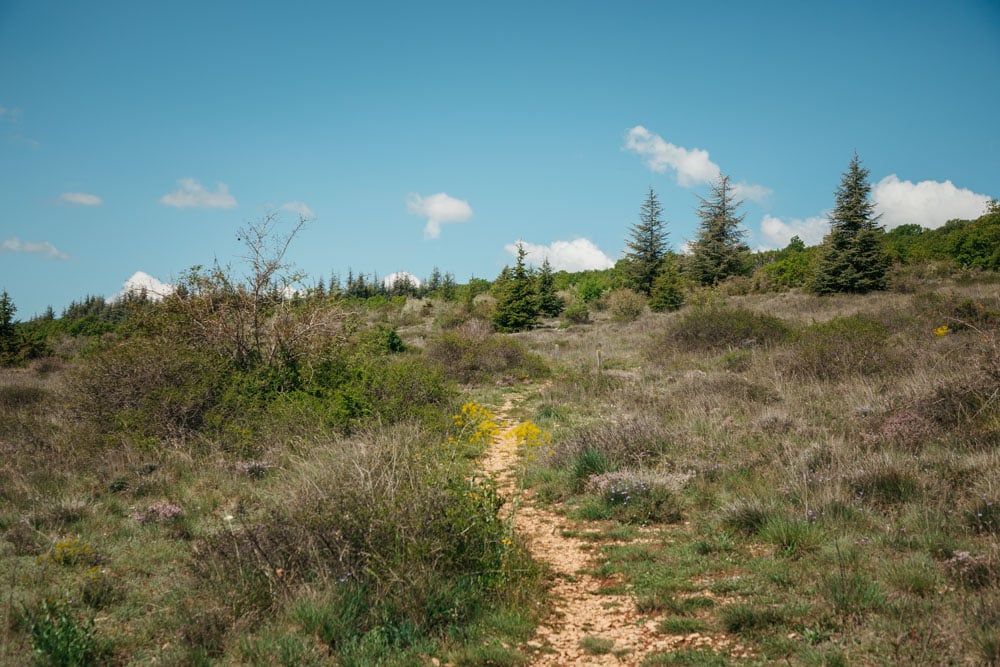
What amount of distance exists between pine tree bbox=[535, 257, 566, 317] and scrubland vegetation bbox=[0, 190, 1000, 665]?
24946mm

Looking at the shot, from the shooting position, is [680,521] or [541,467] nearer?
[680,521]

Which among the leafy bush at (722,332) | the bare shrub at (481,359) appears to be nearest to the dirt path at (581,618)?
the bare shrub at (481,359)

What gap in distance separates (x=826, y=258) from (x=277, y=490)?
3196cm

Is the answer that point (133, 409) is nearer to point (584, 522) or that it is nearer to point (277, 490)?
point (277, 490)

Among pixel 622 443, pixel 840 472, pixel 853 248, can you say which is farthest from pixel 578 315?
pixel 840 472

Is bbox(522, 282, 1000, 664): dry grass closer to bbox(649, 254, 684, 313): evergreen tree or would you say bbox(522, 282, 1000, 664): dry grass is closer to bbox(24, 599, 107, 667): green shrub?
bbox(24, 599, 107, 667): green shrub

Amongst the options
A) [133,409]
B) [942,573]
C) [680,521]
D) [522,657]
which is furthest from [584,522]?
[133,409]

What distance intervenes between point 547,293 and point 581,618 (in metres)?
34.7

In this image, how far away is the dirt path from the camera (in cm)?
369

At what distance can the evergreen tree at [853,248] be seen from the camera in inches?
1113

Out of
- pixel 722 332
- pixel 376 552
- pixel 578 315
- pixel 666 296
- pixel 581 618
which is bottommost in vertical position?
pixel 581 618

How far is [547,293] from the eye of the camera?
38.4 meters

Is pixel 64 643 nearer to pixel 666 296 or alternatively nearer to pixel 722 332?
pixel 722 332

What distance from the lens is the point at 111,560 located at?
516 cm
